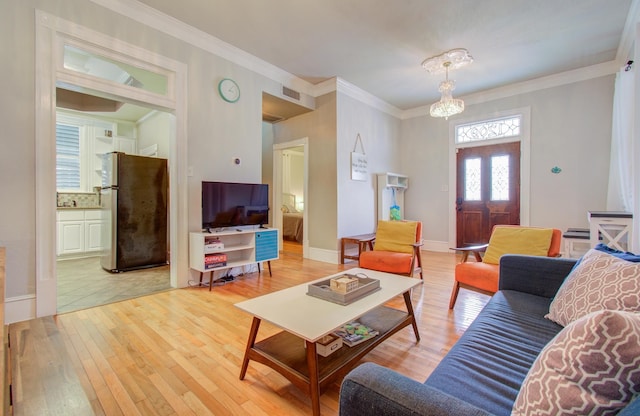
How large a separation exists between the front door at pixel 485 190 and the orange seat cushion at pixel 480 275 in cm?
303

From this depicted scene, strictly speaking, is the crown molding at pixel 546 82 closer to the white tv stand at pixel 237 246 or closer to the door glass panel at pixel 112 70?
the white tv stand at pixel 237 246

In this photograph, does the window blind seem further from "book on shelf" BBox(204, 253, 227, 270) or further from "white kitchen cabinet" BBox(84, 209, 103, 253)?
"book on shelf" BBox(204, 253, 227, 270)

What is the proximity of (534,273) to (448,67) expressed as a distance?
3336mm

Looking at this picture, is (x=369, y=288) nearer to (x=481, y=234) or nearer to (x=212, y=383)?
(x=212, y=383)

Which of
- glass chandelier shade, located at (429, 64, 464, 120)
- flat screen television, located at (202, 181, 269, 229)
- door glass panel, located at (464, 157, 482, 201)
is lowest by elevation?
flat screen television, located at (202, 181, 269, 229)

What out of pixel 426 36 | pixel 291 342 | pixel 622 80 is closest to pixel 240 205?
pixel 291 342

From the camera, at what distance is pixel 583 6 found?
2949 mm

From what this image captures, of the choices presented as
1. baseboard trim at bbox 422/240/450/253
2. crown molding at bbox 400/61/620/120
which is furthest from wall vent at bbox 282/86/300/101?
baseboard trim at bbox 422/240/450/253

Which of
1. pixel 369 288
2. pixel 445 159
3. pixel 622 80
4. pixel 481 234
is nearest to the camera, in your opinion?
pixel 369 288

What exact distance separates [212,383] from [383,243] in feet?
8.34

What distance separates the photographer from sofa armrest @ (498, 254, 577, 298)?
1.83 meters

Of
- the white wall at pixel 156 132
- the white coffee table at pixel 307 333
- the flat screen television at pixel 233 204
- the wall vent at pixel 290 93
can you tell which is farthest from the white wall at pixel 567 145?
the white wall at pixel 156 132

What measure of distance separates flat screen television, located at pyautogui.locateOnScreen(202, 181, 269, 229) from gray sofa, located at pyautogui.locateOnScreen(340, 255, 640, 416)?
2.86 metres

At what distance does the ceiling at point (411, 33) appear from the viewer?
297cm
